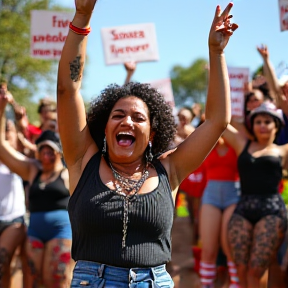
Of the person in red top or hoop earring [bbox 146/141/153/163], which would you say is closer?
hoop earring [bbox 146/141/153/163]

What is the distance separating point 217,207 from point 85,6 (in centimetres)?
371

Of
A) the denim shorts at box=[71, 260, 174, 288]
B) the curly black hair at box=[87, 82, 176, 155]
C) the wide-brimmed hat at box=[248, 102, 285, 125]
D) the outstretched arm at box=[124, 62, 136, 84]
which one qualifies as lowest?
the denim shorts at box=[71, 260, 174, 288]

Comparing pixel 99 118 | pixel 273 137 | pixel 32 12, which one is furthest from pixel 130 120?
pixel 32 12

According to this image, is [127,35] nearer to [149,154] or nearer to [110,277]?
[149,154]

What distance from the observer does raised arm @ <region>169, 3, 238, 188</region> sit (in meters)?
3.19

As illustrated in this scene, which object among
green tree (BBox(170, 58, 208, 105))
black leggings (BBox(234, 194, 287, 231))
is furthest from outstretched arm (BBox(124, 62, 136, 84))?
green tree (BBox(170, 58, 208, 105))

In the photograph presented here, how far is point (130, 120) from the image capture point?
315cm

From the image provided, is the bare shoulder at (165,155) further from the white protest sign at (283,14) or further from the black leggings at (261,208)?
the white protest sign at (283,14)

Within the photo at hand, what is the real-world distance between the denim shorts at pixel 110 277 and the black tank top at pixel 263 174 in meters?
2.99

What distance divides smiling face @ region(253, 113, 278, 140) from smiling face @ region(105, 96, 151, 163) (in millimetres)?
2814

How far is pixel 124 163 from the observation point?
318 cm

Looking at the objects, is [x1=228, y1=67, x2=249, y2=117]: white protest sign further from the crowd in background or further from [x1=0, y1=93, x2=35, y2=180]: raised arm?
[x1=0, y1=93, x2=35, y2=180]: raised arm

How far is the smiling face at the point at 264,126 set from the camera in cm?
586

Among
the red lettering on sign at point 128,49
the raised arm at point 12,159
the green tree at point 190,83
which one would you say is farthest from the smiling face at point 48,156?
the green tree at point 190,83
